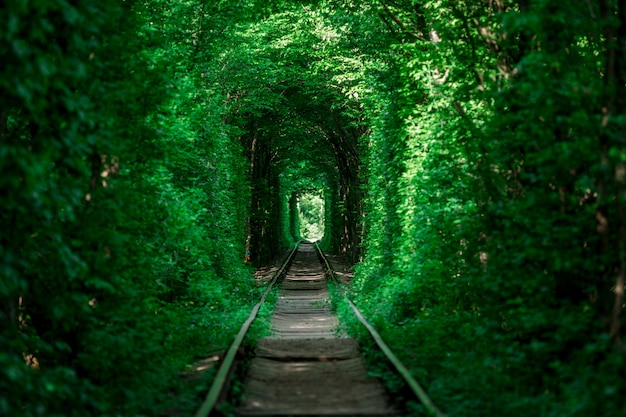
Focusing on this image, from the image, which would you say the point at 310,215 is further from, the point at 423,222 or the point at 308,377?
the point at 308,377

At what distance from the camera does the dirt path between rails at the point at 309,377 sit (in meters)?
7.65

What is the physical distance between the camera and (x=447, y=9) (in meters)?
12.6

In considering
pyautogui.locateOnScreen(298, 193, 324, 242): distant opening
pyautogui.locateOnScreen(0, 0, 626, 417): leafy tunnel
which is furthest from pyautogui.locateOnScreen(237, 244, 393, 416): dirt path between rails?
pyautogui.locateOnScreen(298, 193, 324, 242): distant opening

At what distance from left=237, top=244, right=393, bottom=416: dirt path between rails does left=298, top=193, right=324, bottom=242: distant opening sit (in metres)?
104

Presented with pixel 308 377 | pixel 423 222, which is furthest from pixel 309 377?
pixel 423 222

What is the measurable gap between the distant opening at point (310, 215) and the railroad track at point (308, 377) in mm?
104631

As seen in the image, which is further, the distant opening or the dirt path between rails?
the distant opening

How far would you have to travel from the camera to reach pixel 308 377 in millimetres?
9578

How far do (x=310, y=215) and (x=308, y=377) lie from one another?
393ft

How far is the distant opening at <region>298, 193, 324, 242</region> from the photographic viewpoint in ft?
403

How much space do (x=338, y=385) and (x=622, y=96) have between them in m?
4.62

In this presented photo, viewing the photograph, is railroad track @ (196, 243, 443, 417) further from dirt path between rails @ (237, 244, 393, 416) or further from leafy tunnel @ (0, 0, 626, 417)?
leafy tunnel @ (0, 0, 626, 417)

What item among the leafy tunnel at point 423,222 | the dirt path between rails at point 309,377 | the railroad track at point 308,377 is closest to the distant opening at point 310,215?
the dirt path between rails at point 309,377

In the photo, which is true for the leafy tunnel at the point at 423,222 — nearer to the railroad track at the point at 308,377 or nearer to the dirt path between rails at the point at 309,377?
the railroad track at the point at 308,377
